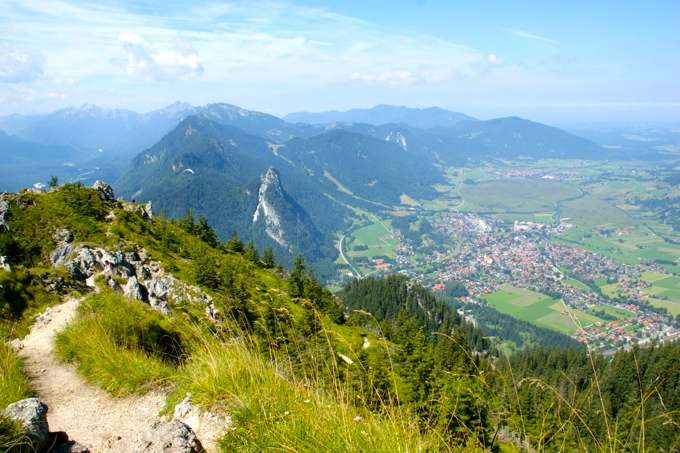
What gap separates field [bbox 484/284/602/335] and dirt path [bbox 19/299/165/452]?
110 m

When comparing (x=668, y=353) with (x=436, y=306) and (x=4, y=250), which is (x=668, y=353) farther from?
(x=4, y=250)

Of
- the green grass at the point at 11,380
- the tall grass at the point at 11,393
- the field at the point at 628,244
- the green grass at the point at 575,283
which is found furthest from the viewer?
the field at the point at 628,244

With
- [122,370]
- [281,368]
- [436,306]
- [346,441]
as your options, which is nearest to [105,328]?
[122,370]

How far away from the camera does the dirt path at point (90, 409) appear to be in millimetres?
4355

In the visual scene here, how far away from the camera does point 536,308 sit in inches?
4515

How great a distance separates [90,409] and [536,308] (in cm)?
13046

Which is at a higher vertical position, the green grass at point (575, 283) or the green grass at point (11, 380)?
the green grass at point (11, 380)

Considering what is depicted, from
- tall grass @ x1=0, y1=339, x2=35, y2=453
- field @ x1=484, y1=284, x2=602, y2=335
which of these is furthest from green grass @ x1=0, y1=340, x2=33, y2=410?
field @ x1=484, y1=284, x2=602, y2=335

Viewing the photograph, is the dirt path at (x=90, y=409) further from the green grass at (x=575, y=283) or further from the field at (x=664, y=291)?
the green grass at (x=575, y=283)

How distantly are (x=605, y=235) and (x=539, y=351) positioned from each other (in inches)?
6555

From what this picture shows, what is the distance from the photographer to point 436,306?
76.8m

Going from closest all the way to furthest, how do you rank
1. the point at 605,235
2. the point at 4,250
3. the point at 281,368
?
the point at 281,368 < the point at 4,250 < the point at 605,235

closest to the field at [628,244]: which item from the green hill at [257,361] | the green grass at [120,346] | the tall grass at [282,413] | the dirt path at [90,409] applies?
the green hill at [257,361]

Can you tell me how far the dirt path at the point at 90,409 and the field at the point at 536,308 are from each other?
11043 centimetres
